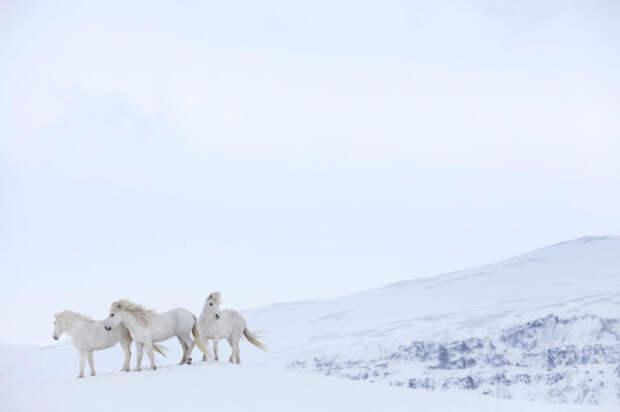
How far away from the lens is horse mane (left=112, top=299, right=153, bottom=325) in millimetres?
10945

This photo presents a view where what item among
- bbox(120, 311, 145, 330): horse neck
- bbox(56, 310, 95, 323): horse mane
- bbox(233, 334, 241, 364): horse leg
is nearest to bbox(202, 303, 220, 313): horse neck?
bbox(233, 334, 241, 364): horse leg

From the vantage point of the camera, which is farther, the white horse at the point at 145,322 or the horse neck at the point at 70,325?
the horse neck at the point at 70,325

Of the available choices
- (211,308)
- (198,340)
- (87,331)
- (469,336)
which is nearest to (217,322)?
(211,308)

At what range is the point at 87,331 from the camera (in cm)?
1102

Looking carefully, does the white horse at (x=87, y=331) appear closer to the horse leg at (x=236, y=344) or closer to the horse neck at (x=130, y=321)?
the horse neck at (x=130, y=321)

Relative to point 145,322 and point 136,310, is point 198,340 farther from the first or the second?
point 136,310

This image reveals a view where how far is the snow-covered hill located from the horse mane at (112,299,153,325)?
15100 millimetres

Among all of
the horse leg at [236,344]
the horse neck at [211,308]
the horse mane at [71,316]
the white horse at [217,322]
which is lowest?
the horse leg at [236,344]

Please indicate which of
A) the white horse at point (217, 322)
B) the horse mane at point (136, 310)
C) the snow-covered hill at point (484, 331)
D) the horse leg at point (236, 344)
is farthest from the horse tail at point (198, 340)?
the snow-covered hill at point (484, 331)

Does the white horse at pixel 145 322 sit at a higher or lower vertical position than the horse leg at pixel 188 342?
higher

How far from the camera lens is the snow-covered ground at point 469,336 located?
950 inches

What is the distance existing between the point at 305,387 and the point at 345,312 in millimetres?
21380

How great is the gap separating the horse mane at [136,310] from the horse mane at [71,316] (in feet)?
1.93

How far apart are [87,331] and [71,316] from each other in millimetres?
369
